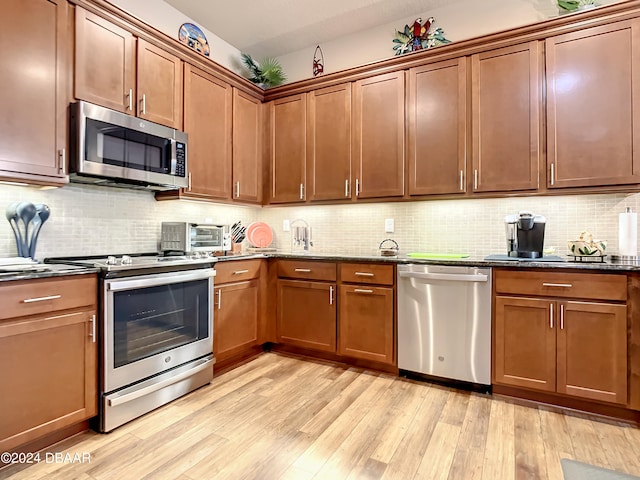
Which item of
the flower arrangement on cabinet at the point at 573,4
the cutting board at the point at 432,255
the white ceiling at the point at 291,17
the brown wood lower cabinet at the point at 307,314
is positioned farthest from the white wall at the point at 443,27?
the brown wood lower cabinet at the point at 307,314

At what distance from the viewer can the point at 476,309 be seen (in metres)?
2.38

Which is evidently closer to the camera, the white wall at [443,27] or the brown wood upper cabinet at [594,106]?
the brown wood upper cabinet at [594,106]

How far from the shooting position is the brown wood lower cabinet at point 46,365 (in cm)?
157

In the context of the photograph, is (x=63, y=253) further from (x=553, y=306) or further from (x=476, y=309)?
(x=553, y=306)

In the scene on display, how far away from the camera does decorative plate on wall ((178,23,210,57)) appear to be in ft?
10.2

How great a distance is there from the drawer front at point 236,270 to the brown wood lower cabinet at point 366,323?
0.79m

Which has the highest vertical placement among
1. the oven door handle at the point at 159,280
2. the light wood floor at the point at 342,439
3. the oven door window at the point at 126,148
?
the oven door window at the point at 126,148

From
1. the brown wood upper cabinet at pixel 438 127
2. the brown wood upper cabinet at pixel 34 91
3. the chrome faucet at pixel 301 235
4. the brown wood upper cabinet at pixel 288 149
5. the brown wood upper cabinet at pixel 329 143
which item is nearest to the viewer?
the brown wood upper cabinet at pixel 34 91

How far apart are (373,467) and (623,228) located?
213 cm

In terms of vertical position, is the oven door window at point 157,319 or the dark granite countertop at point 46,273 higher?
the dark granite countertop at point 46,273

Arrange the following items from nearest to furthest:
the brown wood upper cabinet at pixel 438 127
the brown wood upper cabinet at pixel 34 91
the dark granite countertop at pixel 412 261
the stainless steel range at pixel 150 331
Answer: the dark granite countertop at pixel 412 261 < the brown wood upper cabinet at pixel 34 91 < the stainless steel range at pixel 150 331 < the brown wood upper cabinet at pixel 438 127

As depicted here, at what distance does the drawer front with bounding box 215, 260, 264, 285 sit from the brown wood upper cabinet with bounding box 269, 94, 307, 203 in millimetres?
760

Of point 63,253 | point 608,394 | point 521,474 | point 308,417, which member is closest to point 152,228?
point 63,253

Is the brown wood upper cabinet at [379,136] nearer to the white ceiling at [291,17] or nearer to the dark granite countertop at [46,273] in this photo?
the white ceiling at [291,17]
